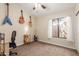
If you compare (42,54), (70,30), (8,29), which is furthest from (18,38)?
(70,30)

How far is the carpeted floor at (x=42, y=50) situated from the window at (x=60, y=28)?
0.21 metres

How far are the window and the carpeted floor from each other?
0.21 metres

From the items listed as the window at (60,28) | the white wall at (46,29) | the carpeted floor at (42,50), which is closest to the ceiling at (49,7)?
the white wall at (46,29)

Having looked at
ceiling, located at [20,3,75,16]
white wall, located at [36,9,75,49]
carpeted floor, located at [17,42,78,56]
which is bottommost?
carpeted floor, located at [17,42,78,56]

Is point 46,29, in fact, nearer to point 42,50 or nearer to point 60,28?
point 60,28

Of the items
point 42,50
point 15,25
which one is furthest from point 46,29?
point 15,25

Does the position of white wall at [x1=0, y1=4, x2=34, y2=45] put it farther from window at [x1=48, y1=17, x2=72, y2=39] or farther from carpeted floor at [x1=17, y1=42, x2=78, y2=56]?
window at [x1=48, y1=17, x2=72, y2=39]

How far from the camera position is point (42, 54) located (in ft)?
4.58

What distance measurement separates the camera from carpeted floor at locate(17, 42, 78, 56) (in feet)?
4.50

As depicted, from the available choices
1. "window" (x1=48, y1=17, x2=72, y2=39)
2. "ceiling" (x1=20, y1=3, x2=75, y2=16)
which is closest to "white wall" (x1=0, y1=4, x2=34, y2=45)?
"ceiling" (x1=20, y1=3, x2=75, y2=16)

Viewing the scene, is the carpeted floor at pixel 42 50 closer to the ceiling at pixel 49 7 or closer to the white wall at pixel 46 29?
the white wall at pixel 46 29

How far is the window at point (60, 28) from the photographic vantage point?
1.45m

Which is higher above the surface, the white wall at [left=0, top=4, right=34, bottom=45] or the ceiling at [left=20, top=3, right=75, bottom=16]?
the ceiling at [left=20, top=3, right=75, bottom=16]

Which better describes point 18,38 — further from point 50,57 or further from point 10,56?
point 50,57
